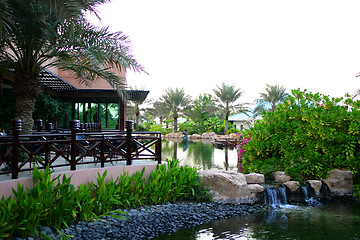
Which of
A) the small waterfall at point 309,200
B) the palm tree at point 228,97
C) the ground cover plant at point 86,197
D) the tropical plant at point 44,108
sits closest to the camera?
the ground cover plant at point 86,197

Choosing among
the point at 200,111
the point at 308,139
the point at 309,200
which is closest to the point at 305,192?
the point at 309,200

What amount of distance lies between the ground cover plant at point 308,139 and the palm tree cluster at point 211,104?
74.0ft

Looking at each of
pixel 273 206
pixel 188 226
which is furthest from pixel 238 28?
pixel 188 226

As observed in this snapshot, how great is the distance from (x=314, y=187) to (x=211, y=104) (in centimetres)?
3069

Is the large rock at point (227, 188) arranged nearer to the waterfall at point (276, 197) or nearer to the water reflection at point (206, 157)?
the waterfall at point (276, 197)

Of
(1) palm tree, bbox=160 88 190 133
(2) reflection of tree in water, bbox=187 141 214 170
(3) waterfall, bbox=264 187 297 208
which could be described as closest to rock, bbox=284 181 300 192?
(3) waterfall, bbox=264 187 297 208

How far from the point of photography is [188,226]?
21.1 feet

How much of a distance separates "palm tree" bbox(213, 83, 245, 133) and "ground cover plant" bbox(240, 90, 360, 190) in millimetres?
23328

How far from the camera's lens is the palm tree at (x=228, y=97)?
113 ft

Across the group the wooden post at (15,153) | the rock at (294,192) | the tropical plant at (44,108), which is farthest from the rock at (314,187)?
the tropical plant at (44,108)

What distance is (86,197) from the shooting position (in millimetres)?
5734

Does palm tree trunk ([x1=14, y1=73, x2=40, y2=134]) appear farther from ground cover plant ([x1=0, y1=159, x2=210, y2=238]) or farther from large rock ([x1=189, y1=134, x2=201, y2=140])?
large rock ([x1=189, y1=134, x2=201, y2=140])

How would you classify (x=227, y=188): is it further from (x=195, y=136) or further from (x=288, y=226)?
(x=195, y=136)

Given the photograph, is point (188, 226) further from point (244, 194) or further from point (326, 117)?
point (326, 117)
